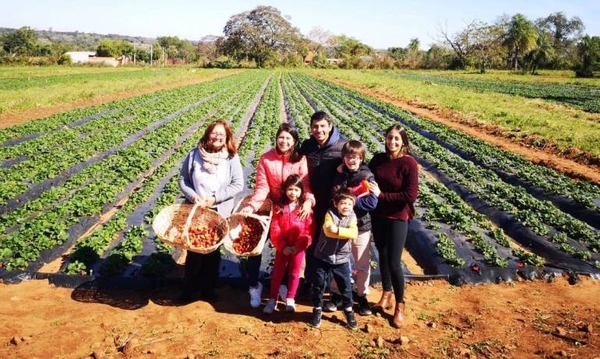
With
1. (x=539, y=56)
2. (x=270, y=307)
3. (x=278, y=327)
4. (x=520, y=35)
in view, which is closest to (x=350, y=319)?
(x=278, y=327)

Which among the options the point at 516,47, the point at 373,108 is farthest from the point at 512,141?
the point at 516,47

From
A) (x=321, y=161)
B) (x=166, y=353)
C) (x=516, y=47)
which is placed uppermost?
(x=516, y=47)

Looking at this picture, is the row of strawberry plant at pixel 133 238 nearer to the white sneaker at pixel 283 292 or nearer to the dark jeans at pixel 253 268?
the dark jeans at pixel 253 268

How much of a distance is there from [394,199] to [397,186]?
0.14 m

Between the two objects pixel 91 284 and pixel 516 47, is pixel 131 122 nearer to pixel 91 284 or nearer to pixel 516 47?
pixel 91 284

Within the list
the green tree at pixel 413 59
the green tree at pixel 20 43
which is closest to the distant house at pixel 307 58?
the green tree at pixel 413 59

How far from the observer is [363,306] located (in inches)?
185

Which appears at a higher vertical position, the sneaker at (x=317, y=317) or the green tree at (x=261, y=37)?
the green tree at (x=261, y=37)

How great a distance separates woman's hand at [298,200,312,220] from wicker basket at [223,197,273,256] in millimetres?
323

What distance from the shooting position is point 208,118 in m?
18.5

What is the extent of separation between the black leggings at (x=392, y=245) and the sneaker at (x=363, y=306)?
37 cm

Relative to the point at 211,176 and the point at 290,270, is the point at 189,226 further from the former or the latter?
the point at 290,270

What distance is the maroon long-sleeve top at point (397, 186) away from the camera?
4156 mm

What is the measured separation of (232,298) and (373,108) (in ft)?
65.7
